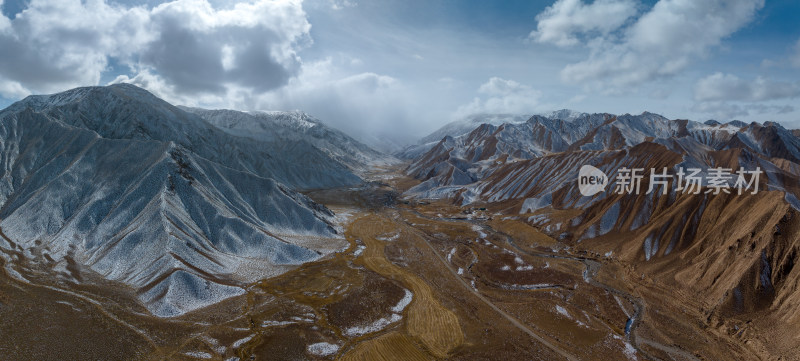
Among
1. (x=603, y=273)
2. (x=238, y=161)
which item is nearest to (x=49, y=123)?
(x=238, y=161)

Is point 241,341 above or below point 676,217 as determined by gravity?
below

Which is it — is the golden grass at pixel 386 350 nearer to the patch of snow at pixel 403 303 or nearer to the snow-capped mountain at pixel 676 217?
the patch of snow at pixel 403 303

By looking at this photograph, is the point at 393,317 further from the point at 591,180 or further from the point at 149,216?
the point at 591,180

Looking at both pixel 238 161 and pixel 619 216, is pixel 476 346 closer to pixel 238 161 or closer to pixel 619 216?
pixel 619 216

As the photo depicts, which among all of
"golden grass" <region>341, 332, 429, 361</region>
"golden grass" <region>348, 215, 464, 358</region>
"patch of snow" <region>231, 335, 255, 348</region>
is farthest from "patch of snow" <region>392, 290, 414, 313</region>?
"patch of snow" <region>231, 335, 255, 348</region>

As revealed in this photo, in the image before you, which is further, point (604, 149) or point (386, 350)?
point (604, 149)

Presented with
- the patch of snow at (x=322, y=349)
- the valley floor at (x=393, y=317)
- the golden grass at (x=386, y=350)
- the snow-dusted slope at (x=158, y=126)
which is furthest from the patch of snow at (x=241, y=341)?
the snow-dusted slope at (x=158, y=126)

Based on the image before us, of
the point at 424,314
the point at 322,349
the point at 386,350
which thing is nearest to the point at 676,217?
the point at 424,314

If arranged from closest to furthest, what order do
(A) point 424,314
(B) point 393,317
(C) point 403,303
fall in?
(B) point 393,317 < (A) point 424,314 < (C) point 403,303
